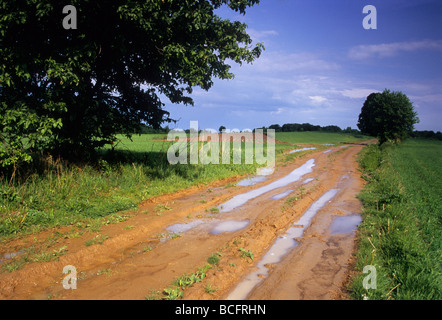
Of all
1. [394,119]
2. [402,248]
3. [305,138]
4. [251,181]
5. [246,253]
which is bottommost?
[246,253]

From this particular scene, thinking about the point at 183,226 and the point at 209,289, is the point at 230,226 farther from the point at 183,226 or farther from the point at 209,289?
the point at 209,289

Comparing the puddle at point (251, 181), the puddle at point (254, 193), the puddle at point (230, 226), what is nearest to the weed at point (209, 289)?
the puddle at point (230, 226)

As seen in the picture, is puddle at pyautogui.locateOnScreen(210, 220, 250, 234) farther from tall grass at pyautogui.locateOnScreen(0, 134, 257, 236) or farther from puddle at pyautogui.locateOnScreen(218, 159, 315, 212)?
tall grass at pyautogui.locateOnScreen(0, 134, 257, 236)

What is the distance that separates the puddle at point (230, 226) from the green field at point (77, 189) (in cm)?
278

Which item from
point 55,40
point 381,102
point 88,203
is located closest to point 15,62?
point 55,40

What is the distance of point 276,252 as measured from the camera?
5203mm

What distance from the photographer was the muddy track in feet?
12.5

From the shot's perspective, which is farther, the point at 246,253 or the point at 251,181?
the point at 251,181

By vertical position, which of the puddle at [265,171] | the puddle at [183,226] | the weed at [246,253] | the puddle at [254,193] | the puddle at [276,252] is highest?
the puddle at [265,171]

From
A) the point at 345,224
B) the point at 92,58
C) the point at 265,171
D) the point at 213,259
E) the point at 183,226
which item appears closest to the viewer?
the point at 213,259

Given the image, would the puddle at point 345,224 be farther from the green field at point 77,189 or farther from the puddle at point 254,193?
the green field at point 77,189

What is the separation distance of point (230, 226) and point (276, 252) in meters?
1.58

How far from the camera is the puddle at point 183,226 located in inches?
246

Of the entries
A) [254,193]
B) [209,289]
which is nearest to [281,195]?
[254,193]
